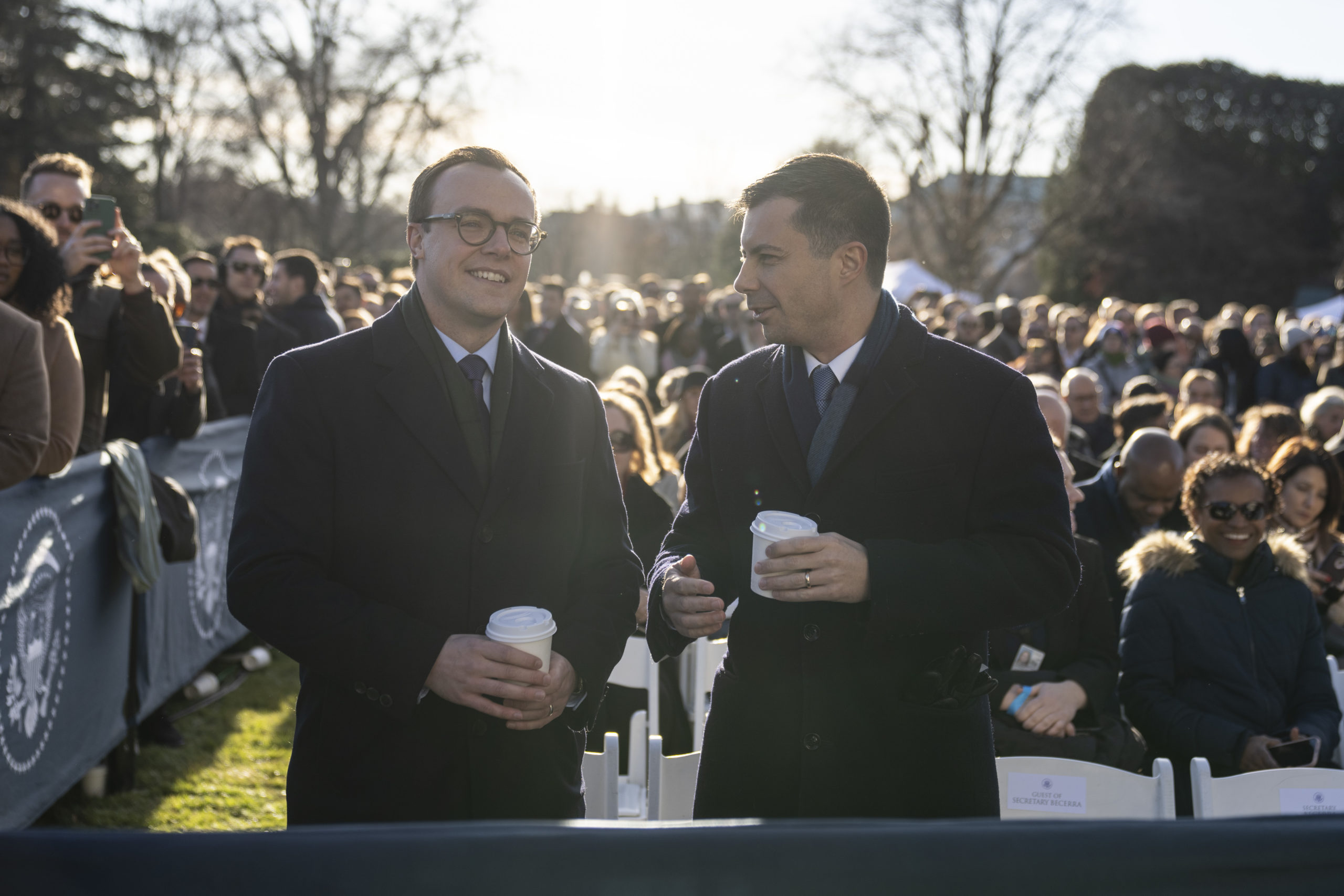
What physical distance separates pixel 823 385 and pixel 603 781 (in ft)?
5.37

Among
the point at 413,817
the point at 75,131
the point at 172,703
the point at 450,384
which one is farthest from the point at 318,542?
the point at 75,131

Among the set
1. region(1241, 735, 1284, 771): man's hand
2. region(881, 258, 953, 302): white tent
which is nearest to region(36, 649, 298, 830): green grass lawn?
region(1241, 735, 1284, 771): man's hand

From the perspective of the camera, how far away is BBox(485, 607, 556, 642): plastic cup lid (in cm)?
189

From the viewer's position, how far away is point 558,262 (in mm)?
45000

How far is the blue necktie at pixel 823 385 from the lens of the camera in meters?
2.15

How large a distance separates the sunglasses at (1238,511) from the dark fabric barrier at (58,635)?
4.32m

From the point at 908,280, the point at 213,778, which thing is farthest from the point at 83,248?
the point at 908,280

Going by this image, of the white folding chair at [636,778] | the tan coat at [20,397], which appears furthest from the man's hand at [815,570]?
the tan coat at [20,397]

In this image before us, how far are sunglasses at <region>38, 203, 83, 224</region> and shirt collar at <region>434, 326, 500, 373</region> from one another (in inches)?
127

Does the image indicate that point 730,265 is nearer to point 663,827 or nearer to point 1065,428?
point 1065,428

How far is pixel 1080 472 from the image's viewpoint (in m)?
6.40

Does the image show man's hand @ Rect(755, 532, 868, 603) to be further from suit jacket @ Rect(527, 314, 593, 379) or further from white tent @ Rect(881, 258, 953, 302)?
white tent @ Rect(881, 258, 953, 302)

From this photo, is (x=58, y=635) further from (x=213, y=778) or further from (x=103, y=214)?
(x=103, y=214)

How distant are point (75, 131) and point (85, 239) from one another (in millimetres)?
22775
